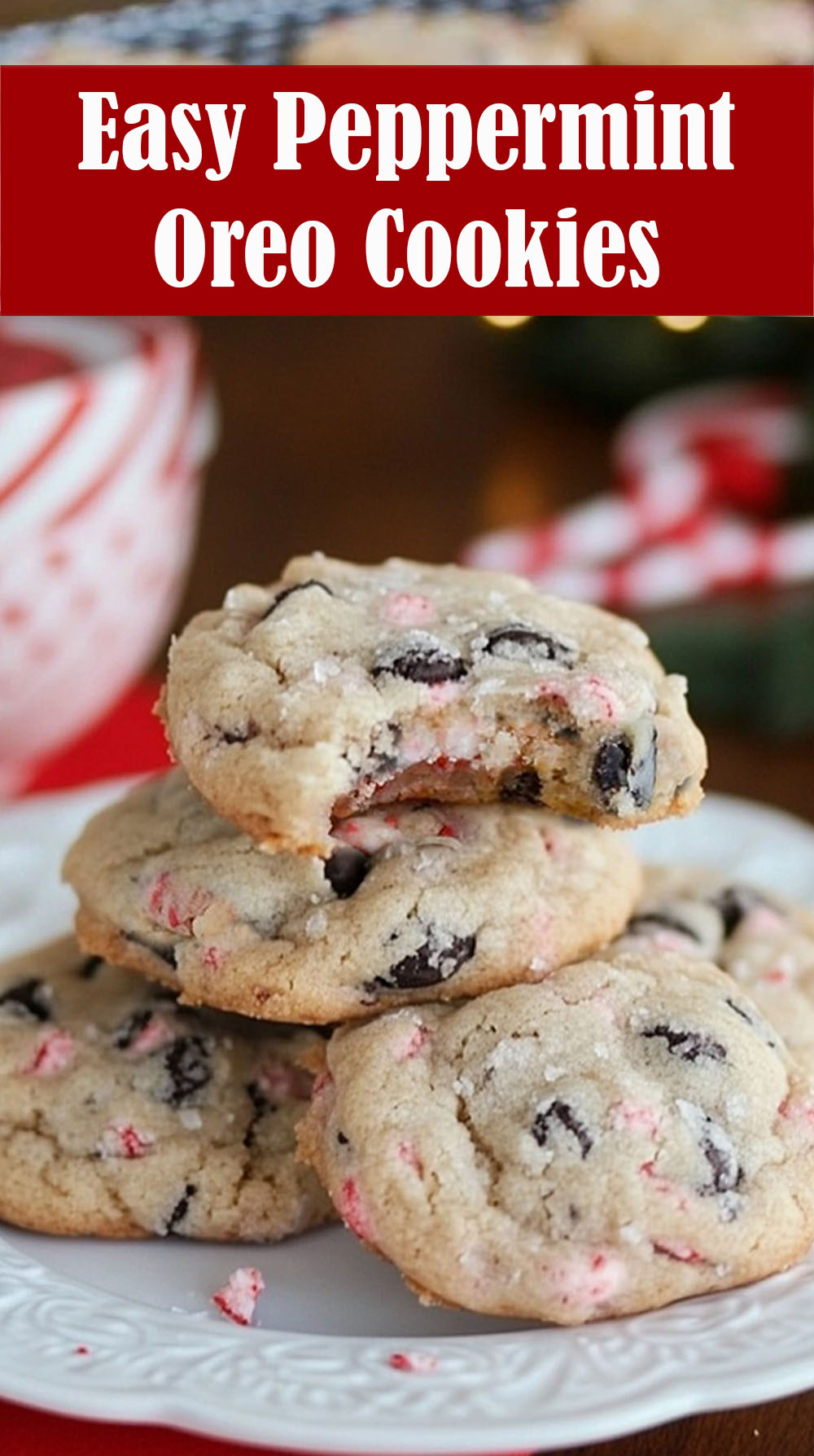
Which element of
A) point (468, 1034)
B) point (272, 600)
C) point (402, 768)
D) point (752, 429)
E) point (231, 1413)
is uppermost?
point (752, 429)

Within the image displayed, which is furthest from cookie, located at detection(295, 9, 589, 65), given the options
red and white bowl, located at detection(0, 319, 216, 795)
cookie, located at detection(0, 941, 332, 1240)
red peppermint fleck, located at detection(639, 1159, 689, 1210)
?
red peppermint fleck, located at detection(639, 1159, 689, 1210)

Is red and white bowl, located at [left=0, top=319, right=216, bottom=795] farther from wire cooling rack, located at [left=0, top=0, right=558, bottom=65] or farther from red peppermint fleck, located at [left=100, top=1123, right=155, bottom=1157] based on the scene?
red peppermint fleck, located at [left=100, top=1123, right=155, bottom=1157]

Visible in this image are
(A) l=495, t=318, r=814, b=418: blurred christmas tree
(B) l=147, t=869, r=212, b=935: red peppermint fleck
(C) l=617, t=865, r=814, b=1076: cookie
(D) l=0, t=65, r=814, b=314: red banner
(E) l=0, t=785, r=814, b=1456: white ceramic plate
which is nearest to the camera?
(E) l=0, t=785, r=814, b=1456: white ceramic plate

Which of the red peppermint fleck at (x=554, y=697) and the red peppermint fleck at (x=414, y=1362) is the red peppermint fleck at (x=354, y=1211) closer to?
the red peppermint fleck at (x=414, y=1362)

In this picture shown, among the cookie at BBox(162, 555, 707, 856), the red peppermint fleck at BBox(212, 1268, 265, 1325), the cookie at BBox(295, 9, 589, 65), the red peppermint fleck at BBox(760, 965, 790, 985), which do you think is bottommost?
the red peppermint fleck at BBox(212, 1268, 265, 1325)

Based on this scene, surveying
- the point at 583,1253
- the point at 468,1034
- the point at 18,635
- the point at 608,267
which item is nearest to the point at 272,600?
the point at 468,1034

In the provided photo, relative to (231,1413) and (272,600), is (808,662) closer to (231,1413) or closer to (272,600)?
(272,600)

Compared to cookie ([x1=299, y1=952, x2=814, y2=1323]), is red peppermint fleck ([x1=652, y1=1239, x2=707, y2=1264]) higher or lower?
lower
